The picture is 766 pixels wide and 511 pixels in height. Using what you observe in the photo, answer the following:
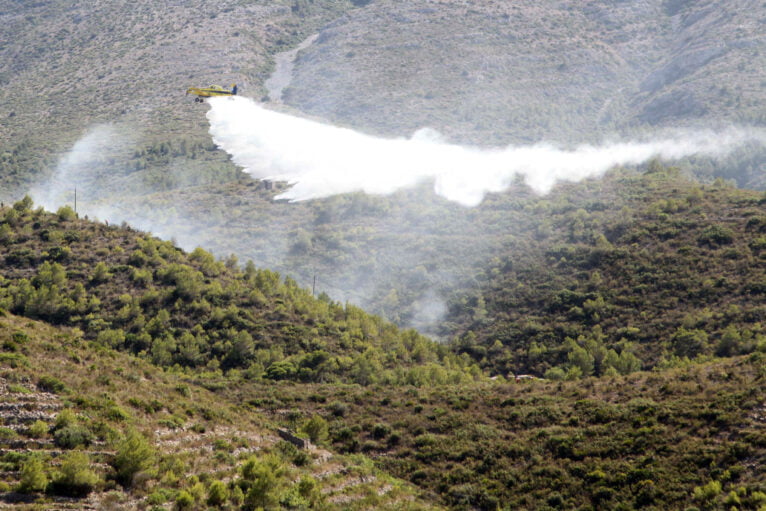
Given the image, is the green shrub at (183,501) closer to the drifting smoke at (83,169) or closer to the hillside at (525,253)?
the hillside at (525,253)

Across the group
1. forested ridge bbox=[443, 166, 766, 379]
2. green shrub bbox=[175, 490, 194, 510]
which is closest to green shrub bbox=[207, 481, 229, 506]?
green shrub bbox=[175, 490, 194, 510]

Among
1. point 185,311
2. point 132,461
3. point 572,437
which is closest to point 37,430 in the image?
point 132,461

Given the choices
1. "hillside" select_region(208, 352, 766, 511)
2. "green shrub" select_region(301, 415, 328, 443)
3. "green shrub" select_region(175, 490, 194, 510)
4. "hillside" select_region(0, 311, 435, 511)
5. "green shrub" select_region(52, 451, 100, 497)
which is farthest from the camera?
"green shrub" select_region(301, 415, 328, 443)

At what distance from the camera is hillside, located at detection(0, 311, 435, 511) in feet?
88.4

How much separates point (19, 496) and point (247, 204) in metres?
146

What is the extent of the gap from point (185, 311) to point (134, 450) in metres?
50.0

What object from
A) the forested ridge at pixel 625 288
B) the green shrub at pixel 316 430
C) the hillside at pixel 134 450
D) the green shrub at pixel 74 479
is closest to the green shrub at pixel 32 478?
the hillside at pixel 134 450

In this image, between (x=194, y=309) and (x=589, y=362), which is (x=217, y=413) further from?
(x=589, y=362)

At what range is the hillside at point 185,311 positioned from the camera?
70.1 meters

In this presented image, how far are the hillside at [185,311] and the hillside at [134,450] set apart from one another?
75.8 ft

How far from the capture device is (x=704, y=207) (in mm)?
115125

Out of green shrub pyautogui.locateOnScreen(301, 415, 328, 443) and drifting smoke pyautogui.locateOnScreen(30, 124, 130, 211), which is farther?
drifting smoke pyautogui.locateOnScreen(30, 124, 130, 211)

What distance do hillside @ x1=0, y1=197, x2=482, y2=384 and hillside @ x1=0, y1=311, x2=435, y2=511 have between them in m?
23.1

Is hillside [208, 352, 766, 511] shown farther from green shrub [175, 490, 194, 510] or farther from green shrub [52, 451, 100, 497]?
green shrub [52, 451, 100, 497]
